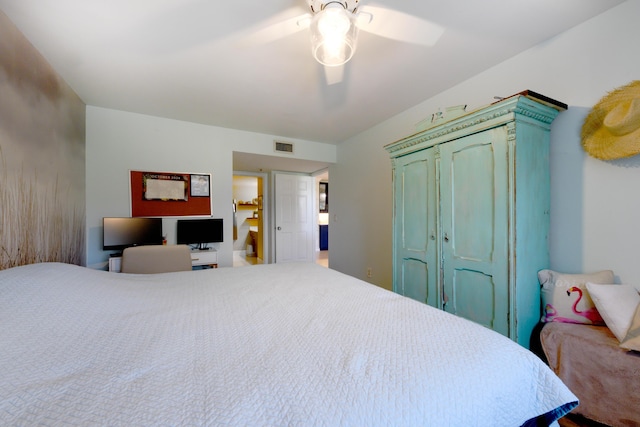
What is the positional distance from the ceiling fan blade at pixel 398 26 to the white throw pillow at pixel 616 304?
1.84m

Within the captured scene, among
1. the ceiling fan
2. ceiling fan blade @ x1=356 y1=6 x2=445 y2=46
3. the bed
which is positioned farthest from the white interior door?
the bed

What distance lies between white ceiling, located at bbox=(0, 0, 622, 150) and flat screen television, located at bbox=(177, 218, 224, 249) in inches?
54.1

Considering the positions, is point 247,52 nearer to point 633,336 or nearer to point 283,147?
point 283,147

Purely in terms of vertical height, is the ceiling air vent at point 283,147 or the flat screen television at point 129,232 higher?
the ceiling air vent at point 283,147

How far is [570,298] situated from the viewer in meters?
1.56

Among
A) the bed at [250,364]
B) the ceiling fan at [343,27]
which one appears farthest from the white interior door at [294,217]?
the bed at [250,364]

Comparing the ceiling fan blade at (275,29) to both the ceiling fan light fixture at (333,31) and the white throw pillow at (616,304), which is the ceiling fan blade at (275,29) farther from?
the white throw pillow at (616,304)

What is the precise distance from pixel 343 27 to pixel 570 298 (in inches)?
83.5

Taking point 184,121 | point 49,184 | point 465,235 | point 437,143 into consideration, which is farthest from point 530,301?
point 184,121

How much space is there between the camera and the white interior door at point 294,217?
5.35 meters

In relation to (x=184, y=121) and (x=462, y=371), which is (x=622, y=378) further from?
(x=184, y=121)

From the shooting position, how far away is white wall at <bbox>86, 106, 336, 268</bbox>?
290cm

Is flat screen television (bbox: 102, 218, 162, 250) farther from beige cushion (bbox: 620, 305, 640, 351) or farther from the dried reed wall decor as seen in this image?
beige cushion (bbox: 620, 305, 640, 351)

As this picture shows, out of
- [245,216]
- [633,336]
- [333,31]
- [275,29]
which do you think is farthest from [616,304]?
[245,216]
